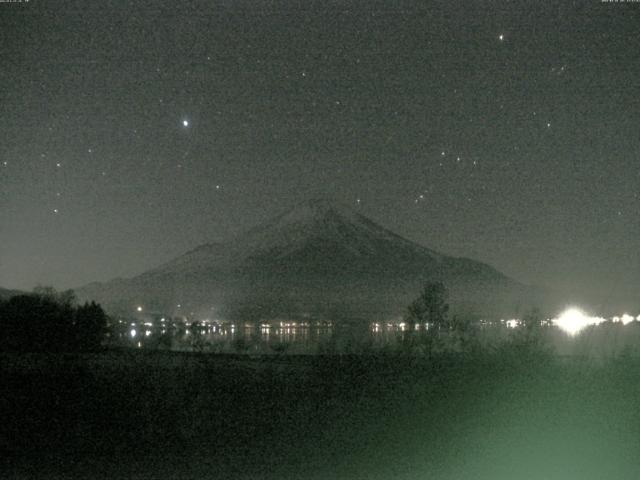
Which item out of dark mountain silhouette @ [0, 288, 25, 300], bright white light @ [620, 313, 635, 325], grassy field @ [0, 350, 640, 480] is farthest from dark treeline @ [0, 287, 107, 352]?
bright white light @ [620, 313, 635, 325]

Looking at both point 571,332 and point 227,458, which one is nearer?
point 227,458

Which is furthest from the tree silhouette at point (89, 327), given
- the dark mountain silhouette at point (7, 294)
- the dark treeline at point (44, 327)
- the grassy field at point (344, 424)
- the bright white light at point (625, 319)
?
the bright white light at point (625, 319)

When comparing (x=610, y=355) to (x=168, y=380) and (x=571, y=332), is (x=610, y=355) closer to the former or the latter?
(x=571, y=332)

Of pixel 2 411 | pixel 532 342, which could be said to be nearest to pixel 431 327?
pixel 532 342

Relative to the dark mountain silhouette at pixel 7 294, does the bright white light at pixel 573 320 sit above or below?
below

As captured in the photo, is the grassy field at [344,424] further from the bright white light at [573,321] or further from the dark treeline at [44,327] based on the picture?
the dark treeline at [44,327]

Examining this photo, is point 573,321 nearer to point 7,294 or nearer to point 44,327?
point 44,327
